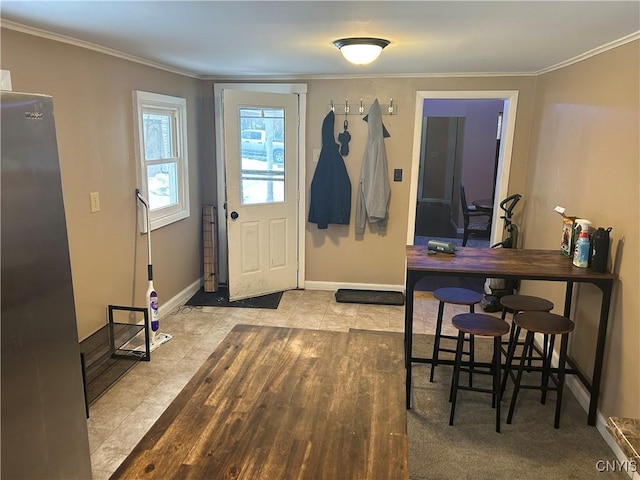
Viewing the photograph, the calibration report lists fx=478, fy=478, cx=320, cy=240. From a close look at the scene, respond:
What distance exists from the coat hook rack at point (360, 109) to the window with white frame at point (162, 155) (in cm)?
140

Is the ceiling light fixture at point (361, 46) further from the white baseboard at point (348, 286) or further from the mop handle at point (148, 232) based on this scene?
the white baseboard at point (348, 286)

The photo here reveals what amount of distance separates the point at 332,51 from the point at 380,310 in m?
2.40

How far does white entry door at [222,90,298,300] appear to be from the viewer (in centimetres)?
443

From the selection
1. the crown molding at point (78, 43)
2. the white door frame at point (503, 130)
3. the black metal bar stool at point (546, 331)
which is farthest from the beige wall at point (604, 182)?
the crown molding at point (78, 43)

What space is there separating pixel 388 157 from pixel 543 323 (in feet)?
7.91

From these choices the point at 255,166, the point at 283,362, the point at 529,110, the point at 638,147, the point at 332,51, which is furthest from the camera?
the point at 255,166

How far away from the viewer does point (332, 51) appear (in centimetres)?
312

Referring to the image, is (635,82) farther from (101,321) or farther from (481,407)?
(101,321)

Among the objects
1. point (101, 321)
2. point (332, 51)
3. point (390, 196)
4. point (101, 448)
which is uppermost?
point (332, 51)

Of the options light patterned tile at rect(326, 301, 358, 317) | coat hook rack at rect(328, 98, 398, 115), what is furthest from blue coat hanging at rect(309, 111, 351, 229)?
light patterned tile at rect(326, 301, 358, 317)

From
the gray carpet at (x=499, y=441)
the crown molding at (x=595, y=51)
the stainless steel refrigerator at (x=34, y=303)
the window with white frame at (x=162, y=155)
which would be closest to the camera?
the stainless steel refrigerator at (x=34, y=303)

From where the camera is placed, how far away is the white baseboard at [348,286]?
16.3 feet

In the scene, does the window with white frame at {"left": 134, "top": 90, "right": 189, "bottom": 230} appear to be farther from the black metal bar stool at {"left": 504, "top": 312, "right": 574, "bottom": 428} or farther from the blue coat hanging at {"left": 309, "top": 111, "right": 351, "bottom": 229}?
the black metal bar stool at {"left": 504, "top": 312, "right": 574, "bottom": 428}

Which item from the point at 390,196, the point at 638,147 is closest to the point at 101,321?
the point at 390,196
